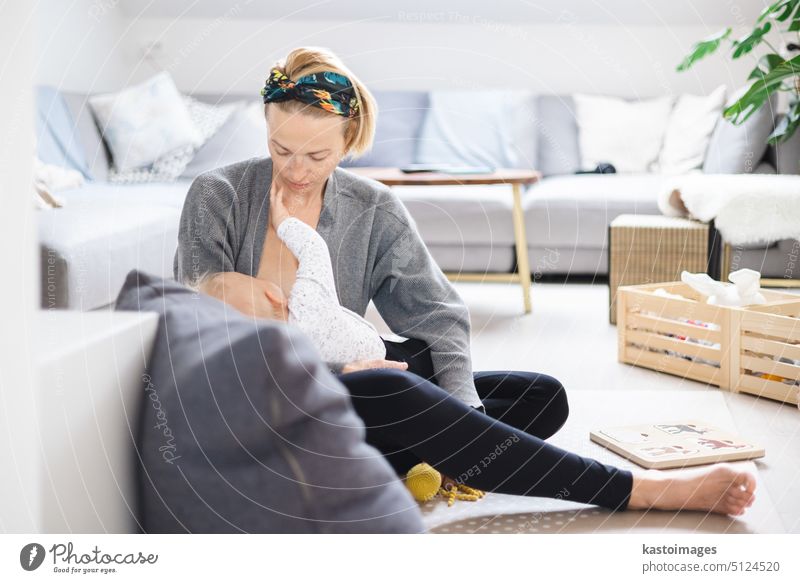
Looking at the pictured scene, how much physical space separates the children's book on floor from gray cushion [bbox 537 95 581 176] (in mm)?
1448

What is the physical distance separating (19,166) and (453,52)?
2056mm

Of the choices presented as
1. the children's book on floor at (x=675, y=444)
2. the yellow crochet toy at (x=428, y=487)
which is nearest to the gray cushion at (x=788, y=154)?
the children's book on floor at (x=675, y=444)

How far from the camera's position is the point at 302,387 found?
0.62 m

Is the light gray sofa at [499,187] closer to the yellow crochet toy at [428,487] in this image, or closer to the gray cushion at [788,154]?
the gray cushion at [788,154]

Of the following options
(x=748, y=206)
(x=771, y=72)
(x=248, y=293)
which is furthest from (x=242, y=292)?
(x=771, y=72)

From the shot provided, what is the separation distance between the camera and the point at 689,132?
250 centimetres

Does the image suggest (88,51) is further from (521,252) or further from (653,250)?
(653,250)

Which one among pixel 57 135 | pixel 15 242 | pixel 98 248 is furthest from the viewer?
pixel 57 135

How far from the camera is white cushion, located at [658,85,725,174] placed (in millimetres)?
2426

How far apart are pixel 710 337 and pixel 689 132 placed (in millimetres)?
1127

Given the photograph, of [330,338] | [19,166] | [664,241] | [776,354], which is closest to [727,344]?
[776,354]

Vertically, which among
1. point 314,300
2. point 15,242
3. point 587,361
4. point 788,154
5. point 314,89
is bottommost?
point 587,361

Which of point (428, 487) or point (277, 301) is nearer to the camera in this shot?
point (277, 301)
